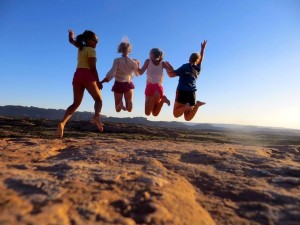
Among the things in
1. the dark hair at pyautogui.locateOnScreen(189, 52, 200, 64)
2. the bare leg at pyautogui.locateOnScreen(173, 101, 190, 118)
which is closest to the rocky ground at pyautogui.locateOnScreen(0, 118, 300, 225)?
the bare leg at pyautogui.locateOnScreen(173, 101, 190, 118)

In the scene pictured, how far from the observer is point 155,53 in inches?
254

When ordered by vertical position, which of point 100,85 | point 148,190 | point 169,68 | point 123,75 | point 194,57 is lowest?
point 148,190

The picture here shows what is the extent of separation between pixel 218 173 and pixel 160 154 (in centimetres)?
87

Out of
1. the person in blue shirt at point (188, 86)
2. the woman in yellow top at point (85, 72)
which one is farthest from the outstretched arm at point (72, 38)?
the person in blue shirt at point (188, 86)

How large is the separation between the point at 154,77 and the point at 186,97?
2.58 feet

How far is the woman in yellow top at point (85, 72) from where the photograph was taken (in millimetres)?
5340

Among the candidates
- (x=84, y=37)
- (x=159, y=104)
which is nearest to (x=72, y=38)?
(x=84, y=37)

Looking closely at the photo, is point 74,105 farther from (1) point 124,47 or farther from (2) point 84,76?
(1) point 124,47

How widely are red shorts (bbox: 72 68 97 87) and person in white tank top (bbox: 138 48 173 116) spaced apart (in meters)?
1.40

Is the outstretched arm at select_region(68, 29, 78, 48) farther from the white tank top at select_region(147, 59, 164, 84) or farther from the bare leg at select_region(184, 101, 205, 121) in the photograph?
the bare leg at select_region(184, 101, 205, 121)

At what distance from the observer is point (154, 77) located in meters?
6.55

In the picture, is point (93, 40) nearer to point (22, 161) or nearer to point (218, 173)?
point (22, 161)

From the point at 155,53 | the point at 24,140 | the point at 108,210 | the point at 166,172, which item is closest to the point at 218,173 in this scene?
the point at 166,172

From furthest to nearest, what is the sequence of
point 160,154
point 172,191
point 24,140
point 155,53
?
point 155,53 < point 24,140 < point 160,154 < point 172,191
